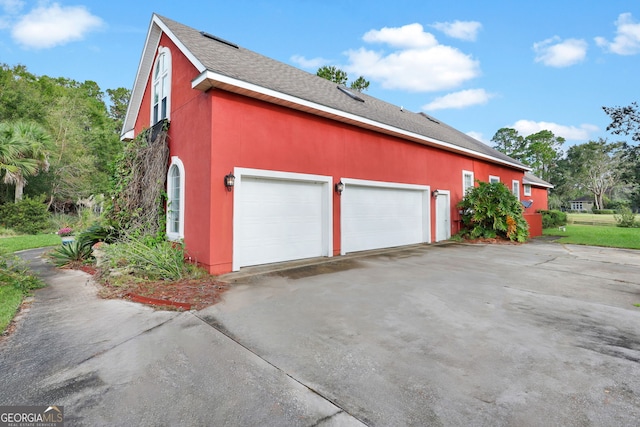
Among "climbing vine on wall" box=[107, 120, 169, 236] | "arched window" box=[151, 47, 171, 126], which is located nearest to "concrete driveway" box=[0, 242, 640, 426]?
"climbing vine on wall" box=[107, 120, 169, 236]

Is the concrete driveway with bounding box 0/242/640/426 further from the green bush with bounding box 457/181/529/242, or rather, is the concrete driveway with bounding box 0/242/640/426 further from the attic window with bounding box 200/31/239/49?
the attic window with bounding box 200/31/239/49

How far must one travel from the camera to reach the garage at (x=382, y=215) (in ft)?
26.6

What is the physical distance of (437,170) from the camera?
436 inches

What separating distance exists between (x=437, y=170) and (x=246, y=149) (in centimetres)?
796

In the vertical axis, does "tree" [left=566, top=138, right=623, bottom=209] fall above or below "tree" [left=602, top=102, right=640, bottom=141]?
above

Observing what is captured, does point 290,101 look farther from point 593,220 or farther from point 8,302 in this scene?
point 593,220

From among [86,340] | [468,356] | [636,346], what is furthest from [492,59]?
[86,340]

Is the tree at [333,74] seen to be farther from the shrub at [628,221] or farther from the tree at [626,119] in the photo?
the shrub at [628,221]

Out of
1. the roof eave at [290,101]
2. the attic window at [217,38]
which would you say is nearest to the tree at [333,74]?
the roof eave at [290,101]

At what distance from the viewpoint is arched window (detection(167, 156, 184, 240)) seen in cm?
670

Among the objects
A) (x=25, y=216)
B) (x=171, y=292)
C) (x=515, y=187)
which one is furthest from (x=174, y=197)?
(x=515, y=187)

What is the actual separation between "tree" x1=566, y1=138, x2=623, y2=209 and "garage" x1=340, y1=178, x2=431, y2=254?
43.7 m

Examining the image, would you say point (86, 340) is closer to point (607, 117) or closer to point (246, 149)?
point (246, 149)

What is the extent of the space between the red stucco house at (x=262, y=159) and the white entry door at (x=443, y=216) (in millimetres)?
1579
